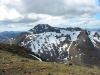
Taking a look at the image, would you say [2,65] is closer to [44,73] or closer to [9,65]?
[9,65]

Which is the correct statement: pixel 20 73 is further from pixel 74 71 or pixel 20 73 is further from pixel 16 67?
pixel 74 71

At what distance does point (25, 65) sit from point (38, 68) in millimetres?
1974

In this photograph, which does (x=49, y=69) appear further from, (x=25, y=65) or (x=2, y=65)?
(x=2, y=65)

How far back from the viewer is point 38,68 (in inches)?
1219

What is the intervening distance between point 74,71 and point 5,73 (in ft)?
24.7

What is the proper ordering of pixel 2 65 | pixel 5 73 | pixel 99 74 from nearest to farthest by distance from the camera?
pixel 5 73, pixel 99 74, pixel 2 65

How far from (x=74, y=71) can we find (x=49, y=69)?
274 cm

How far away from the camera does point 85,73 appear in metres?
29.7

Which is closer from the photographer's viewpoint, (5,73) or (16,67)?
(5,73)

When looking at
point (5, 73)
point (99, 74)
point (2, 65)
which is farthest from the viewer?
point (2, 65)

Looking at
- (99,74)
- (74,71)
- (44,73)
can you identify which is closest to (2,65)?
(44,73)

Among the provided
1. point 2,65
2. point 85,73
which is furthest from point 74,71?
point 2,65

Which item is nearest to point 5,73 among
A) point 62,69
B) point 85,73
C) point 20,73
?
point 20,73

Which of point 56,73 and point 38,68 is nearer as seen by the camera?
point 56,73
